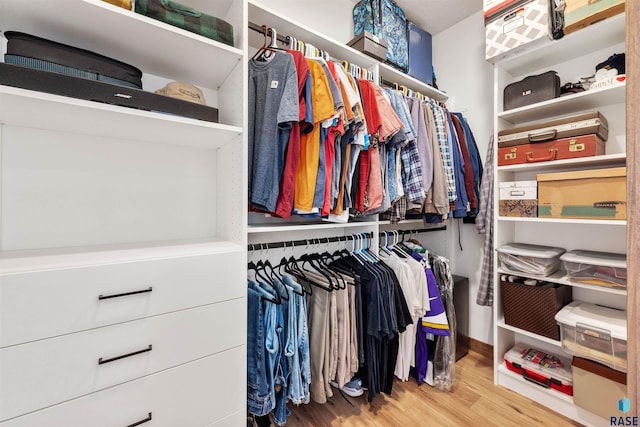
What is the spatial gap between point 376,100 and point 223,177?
0.91m

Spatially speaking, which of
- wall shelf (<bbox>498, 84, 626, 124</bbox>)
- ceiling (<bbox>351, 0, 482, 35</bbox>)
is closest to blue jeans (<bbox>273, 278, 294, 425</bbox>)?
wall shelf (<bbox>498, 84, 626, 124</bbox>)

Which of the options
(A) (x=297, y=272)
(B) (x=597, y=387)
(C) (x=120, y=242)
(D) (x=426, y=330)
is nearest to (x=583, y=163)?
(B) (x=597, y=387)

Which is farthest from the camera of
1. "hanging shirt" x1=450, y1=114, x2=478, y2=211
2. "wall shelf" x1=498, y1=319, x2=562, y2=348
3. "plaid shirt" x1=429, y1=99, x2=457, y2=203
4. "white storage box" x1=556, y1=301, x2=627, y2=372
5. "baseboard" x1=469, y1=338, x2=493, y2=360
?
"baseboard" x1=469, y1=338, x2=493, y2=360

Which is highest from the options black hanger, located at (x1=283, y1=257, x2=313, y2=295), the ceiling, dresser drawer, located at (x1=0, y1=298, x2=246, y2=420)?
the ceiling

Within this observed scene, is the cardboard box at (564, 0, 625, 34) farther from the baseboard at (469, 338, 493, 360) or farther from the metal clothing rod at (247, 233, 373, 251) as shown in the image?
the baseboard at (469, 338, 493, 360)

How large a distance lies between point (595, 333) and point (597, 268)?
33 centimetres

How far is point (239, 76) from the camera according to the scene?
3.79 ft

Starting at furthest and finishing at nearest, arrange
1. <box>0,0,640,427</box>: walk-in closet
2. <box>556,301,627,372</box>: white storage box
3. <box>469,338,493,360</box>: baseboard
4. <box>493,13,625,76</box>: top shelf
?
<box>469,338,493,360</box>: baseboard, <box>493,13,625,76</box>: top shelf, <box>556,301,627,372</box>: white storage box, <box>0,0,640,427</box>: walk-in closet

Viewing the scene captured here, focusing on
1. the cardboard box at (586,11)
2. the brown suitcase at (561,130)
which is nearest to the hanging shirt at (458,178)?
the brown suitcase at (561,130)

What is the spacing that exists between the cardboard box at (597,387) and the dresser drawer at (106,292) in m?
1.82

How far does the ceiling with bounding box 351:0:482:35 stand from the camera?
1994 mm

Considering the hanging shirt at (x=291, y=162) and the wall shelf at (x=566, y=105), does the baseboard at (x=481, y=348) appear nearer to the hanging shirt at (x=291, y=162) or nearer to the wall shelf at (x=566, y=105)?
the wall shelf at (x=566, y=105)

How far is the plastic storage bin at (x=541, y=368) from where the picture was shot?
1508mm

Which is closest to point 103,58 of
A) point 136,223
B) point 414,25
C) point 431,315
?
point 136,223
